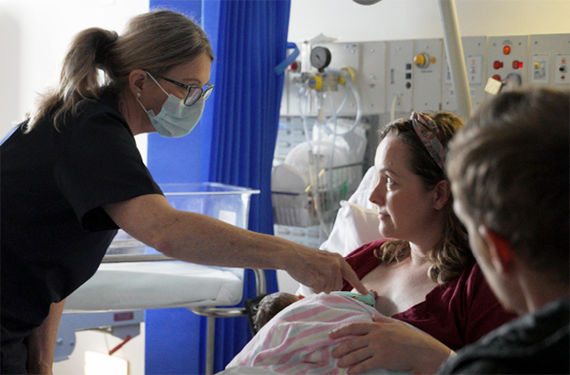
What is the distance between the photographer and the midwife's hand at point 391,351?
1310mm

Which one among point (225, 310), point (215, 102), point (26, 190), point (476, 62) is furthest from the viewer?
point (476, 62)

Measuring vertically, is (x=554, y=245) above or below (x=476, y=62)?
below

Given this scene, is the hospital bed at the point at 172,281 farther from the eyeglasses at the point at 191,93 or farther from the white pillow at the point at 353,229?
the eyeglasses at the point at 191,93

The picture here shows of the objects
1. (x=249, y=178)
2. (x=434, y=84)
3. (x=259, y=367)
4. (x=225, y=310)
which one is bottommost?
(x=225, y=310)

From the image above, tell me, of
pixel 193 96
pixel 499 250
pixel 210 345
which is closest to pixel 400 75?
pixel 210 345

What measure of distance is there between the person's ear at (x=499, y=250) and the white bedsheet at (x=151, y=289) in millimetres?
1724

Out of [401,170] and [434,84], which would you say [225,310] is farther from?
[434,84]

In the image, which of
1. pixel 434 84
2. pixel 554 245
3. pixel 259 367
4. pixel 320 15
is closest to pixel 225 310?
pixel 259 367

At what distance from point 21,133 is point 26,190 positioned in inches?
6.1

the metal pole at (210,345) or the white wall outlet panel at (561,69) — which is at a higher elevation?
the white wall outlet panel at (561,69)

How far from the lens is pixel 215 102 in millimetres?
2883

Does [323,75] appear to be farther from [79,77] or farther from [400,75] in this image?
[79,77]

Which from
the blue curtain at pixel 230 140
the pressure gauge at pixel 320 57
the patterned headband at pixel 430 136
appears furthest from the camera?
the pressure gauge at pixel 320 57

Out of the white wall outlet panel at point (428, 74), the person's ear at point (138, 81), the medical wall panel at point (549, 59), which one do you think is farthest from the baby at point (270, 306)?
the medical wall panel at point (549, 59)
